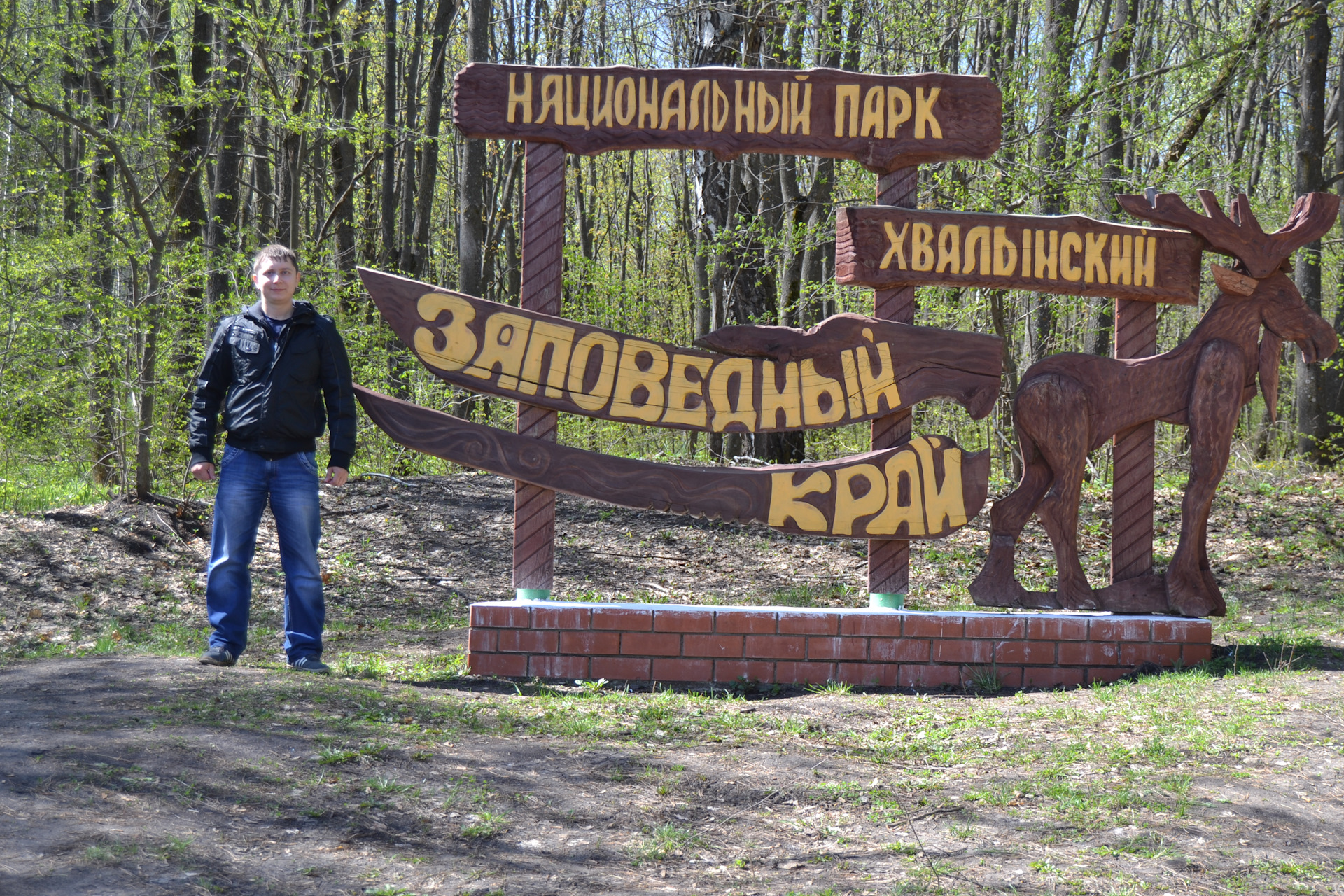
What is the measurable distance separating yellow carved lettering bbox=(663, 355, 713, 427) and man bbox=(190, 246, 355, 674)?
5.42 ft

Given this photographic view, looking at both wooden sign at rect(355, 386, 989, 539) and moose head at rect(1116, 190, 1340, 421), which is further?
moose head at rect(1116, 190, 1340, 421)

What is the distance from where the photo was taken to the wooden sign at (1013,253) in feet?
18.0

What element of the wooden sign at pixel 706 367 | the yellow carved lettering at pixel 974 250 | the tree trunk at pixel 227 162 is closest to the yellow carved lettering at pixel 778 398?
the wooden sign at pixel 706 367

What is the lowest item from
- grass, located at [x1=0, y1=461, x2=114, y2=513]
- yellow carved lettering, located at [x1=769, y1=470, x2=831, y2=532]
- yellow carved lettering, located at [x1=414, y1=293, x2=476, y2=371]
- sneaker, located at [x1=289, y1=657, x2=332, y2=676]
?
sneaker, located at [x1=289, y1=657, x2=332, y2=676]

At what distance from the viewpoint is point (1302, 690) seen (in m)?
4.66

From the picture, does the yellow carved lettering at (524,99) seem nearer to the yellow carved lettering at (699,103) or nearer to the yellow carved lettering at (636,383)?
the yellow carved lettering at (699,103)

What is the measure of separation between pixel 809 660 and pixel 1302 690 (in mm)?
2294

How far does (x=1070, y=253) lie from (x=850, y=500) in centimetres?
186

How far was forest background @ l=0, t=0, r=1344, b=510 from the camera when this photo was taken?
798 centimetres

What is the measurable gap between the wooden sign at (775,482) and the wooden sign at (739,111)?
5.34 ft

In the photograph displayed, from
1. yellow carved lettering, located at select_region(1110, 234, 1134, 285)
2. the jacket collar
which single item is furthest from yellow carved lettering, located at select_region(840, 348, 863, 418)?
the jacket collar

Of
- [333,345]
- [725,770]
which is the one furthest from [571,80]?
[725,770]

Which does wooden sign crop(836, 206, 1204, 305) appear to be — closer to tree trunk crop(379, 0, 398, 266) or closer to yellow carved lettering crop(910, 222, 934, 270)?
yellow carved lettering crop(910, 222, 934, 270)

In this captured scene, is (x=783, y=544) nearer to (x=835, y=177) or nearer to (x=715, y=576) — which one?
(x=715, y=576)
